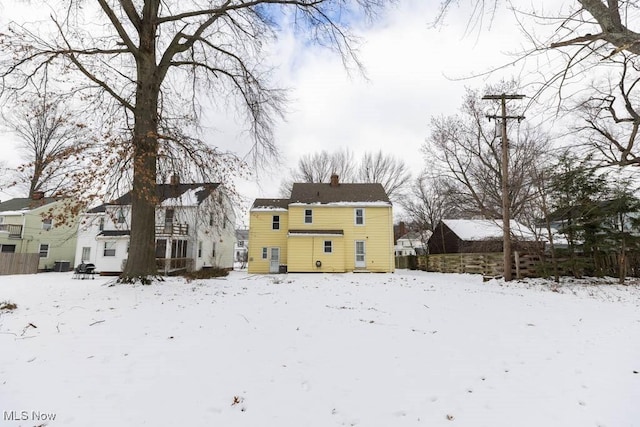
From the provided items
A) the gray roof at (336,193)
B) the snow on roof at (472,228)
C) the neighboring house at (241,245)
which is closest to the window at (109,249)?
the gray roof at (336,193)

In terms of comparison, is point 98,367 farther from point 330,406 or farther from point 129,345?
point 330,406

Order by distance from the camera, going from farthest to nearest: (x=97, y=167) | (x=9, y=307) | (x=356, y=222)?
(x=356, y=222), (x=97, y=167), (x=9, y=307)

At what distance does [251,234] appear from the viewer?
24.9m

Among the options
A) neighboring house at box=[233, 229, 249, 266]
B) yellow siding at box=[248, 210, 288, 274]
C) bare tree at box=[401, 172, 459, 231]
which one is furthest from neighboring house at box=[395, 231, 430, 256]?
yellow siding at box=[248, 210, 288, 274]

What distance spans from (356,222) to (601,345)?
63.0 feet

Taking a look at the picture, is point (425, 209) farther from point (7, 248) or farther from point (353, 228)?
point (7, 248)

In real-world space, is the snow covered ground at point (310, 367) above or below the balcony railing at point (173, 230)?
below

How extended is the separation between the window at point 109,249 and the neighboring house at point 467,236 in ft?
91.1

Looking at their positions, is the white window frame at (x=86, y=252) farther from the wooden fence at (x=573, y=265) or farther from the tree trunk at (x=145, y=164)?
the wooden fence at (x=573, y=265)

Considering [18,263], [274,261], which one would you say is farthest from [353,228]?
[18,263]

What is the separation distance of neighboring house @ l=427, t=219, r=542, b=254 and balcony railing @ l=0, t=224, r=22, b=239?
38.6 metres

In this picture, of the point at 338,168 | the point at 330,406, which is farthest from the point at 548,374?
the point at 338,168

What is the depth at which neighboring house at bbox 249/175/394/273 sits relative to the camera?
22.8 meters

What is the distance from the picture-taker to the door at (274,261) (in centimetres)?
2452
